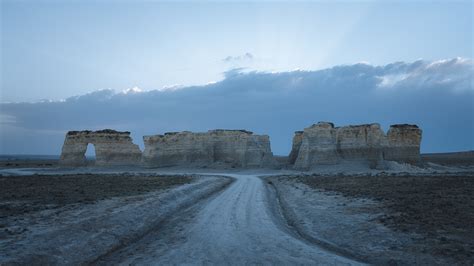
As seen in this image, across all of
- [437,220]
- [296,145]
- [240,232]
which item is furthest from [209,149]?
[437,220]

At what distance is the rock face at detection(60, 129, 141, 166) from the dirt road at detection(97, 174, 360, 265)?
204 ft

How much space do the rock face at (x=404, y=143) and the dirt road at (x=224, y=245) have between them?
51203 mm

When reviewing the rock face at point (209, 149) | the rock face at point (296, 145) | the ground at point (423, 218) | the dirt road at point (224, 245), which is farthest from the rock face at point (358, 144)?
the dirt road at point (224, 245)

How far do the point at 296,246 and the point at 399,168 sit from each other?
167 feet

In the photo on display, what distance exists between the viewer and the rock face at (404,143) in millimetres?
62031

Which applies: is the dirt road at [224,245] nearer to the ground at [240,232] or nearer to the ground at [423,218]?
the ground at [240,232]

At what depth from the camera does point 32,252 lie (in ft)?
32.3

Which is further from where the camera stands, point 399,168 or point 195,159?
point 195,159

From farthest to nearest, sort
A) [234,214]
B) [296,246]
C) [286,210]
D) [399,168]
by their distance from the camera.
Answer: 1. [399,168]
2. [286,210]
3. [234,214]
4. [296,246]

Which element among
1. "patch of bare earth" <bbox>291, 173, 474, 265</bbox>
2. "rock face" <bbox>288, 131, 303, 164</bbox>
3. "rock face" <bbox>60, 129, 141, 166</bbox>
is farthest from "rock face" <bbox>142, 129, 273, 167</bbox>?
"patch of bare earth" <bbox>291, 173, 474, 265</bbox>

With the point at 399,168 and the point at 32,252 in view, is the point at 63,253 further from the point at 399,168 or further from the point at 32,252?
the point at 399,168

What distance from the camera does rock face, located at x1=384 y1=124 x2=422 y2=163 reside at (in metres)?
62.0

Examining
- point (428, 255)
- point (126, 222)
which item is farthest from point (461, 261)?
point (126, 222)

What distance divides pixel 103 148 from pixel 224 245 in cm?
6914
